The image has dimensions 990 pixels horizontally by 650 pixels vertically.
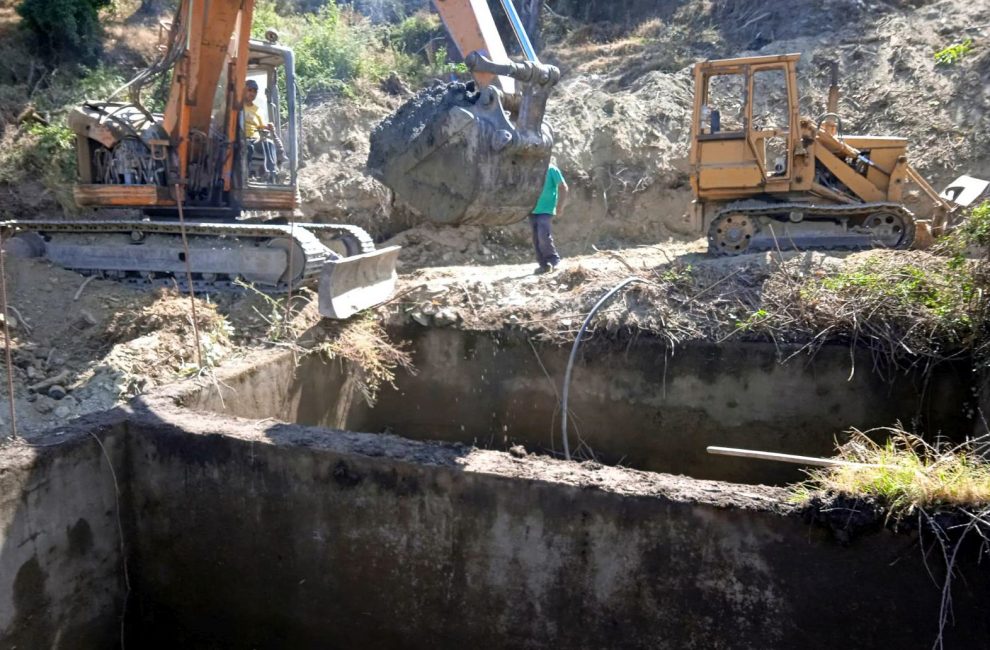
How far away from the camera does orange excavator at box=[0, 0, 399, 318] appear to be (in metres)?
7.44

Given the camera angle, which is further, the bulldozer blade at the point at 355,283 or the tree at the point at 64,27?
the tree at the point at 64,27

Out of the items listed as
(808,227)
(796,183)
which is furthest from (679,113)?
(808,227)

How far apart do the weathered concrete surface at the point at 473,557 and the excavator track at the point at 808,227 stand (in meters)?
6.30

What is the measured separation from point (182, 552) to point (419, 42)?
15.4m

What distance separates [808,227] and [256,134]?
21.6 ft

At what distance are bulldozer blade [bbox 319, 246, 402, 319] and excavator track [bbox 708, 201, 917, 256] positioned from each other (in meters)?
4.17

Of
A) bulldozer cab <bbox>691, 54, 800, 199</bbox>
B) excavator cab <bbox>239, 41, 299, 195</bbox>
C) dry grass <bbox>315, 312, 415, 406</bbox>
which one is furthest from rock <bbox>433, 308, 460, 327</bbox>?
bulldozer cab <bbox>691, 54, 800, 199</bbox>

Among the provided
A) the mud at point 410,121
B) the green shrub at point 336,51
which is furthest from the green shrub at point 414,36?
the mud at point 410,121

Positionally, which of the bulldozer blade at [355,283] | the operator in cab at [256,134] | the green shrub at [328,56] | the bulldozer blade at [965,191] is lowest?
the bulldozer blade at [355,283]

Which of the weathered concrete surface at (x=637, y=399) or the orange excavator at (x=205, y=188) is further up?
the orange excavator at (x=205, y=188)

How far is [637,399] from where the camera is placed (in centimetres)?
693

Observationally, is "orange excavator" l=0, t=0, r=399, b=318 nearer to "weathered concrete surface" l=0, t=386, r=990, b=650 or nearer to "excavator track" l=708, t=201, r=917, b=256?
"weathered concrete surface" l=0, t=386, r=990, b=650

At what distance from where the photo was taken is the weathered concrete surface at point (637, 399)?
6.22 meters

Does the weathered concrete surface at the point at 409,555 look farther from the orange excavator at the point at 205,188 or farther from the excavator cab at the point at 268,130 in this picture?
the excavator cab at the point at 268,130
